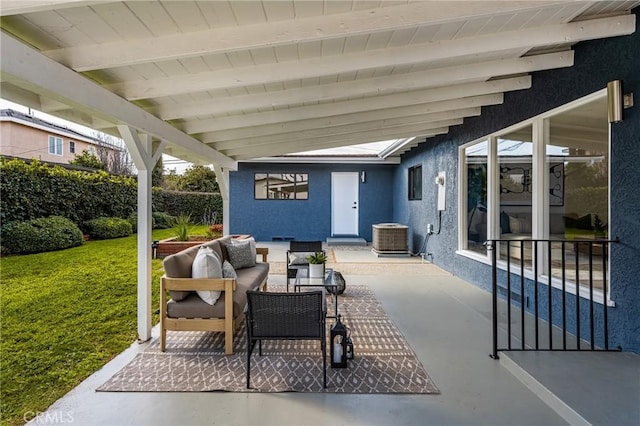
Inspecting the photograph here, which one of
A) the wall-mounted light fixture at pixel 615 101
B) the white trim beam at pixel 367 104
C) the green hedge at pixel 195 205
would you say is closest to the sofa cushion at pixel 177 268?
the white trim beam at pixel 367 104

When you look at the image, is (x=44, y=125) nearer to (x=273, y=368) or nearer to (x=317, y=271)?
(x=317, y=271)

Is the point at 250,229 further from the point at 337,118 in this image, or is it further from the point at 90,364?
the point at 90,364

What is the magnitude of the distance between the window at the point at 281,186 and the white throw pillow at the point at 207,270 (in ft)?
26.0

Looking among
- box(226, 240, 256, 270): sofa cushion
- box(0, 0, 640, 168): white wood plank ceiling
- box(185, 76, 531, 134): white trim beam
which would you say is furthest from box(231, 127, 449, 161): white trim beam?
box(226, 240, 256, 270): sofa cushion

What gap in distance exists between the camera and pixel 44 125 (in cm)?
1529

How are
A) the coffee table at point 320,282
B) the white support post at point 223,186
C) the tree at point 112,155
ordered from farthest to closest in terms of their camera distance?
the tree at point 112,155
the white support post at point 223,186
the coffee table at point 320,282

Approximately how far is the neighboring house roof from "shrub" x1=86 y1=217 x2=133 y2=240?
7.79 m

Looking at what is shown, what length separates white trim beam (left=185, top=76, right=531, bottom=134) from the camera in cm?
426

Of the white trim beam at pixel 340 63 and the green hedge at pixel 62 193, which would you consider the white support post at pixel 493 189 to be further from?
the green hedge at pixel 62 193

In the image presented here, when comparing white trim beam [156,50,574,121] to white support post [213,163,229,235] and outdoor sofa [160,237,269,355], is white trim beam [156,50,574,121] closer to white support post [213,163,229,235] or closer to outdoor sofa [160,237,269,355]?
outdoor sofa [160,237,269,355]

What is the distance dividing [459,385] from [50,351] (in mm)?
3682

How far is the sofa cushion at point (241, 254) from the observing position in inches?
189

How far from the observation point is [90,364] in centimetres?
294

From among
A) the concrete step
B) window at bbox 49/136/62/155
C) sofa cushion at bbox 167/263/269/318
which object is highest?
window at bbox 49/136/62/155
